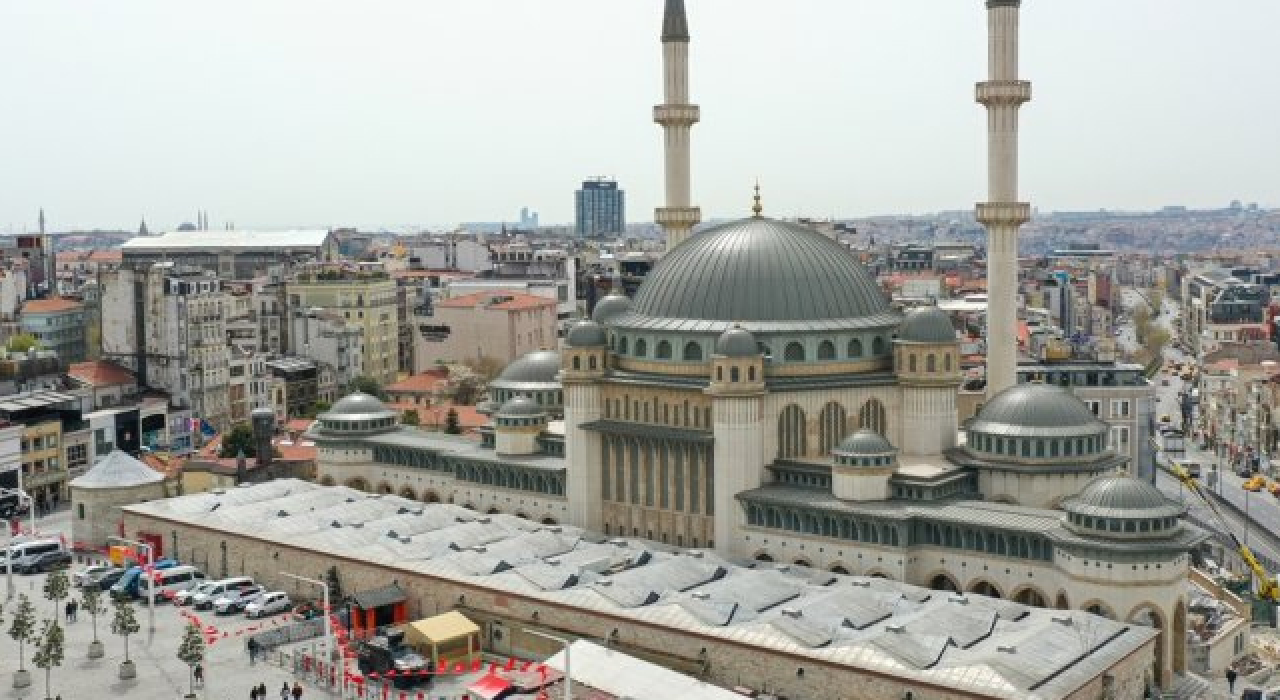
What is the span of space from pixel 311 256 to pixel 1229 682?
14405 cm

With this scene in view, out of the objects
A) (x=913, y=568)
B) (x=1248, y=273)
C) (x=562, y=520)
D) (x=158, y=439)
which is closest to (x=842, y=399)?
(x=913, y=568)

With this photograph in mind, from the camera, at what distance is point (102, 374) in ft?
309

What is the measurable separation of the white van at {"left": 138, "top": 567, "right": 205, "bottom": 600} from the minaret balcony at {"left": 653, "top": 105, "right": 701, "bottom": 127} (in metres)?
30.7

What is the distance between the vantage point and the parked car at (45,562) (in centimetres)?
5922

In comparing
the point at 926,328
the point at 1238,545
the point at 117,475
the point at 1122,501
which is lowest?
the point at 1238,545

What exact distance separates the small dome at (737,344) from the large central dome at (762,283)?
7.35ft

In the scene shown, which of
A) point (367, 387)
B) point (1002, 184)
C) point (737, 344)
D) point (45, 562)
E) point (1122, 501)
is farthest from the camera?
point (367, 387)

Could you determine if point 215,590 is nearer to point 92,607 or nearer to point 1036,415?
point 92,607

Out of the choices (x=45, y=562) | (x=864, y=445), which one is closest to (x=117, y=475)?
(x=45, y=562)

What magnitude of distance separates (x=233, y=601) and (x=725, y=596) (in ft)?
66.1

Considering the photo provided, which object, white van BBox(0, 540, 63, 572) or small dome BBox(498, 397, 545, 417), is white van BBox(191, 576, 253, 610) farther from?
small dome BBox(498, 397, 545, 417)

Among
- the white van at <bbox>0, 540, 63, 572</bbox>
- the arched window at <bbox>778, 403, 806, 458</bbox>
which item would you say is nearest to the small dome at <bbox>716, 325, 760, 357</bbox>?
the arched window at <bbox>778, 403, 806, 458</bbox>

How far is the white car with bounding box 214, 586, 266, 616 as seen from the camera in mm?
51812

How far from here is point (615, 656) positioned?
132 ft
